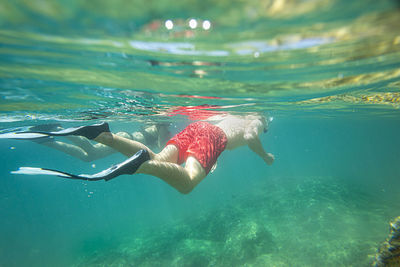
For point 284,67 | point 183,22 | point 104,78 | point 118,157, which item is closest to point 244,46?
point 183,22

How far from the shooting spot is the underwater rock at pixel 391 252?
525cm

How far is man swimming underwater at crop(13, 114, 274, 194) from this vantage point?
4270mm

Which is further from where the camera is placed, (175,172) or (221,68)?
(221,68)

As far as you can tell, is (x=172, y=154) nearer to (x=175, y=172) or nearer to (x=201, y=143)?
(x=201, y=143)

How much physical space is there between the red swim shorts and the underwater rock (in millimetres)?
5463

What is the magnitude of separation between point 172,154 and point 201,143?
1030mm

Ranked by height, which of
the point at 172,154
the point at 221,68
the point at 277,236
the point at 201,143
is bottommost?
the point at 277,236

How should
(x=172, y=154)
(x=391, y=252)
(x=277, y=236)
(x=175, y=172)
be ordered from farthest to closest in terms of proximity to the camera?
(x=277, y=236) < (x=172, y=154) < (x=391, y=252) < (x=175, y=172)

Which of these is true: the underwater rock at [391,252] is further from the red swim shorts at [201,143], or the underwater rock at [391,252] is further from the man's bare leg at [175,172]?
the man's bare leg at [175,172]

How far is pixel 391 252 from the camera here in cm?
536

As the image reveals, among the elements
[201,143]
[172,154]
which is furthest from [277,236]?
[172,154]

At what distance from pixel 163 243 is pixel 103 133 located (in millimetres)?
13087

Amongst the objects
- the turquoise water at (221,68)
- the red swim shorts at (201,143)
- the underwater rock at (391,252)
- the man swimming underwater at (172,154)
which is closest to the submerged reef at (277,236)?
the turquoise water at (221,68)

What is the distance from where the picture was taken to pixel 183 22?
415 centimetres
